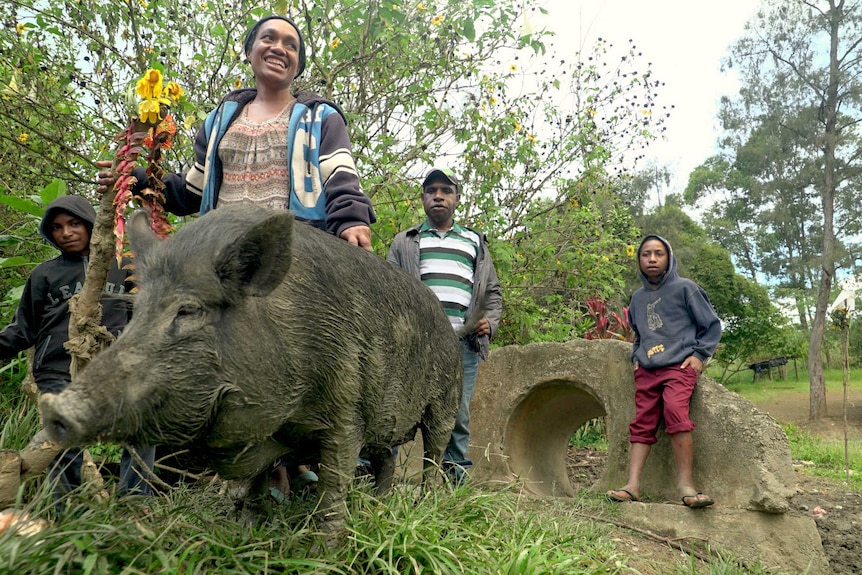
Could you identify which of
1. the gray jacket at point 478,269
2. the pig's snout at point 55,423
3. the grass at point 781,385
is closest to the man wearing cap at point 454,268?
the gray jacket at point 478,269

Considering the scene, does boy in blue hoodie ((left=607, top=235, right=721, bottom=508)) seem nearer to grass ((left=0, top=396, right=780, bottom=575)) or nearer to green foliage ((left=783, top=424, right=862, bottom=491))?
grass ((left=0, top=396, right=780, bottom=575))

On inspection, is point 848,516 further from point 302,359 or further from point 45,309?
point 45,309

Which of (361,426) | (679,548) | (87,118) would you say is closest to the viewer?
(361,426)

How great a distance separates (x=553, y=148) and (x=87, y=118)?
4239 mm

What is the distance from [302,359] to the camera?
163 cm

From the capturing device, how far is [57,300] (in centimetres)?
318

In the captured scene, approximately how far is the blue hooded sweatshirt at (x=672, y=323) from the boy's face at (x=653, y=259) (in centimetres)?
3

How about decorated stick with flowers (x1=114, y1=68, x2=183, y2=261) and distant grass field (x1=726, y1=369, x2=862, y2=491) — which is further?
distant grass field (x1=726, y1=369, x2=862, y2=491)

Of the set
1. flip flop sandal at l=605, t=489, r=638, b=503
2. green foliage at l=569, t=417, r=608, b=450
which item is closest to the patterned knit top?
flip flop sandal at l=605, t=489, r=638, b=503

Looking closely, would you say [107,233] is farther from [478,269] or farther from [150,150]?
[478,269]

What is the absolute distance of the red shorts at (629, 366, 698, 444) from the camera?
4445mm

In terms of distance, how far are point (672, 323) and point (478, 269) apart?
1.64 m

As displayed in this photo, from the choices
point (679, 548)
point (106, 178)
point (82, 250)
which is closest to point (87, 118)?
point (82, 250)

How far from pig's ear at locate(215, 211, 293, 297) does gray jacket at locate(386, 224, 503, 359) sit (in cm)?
217
